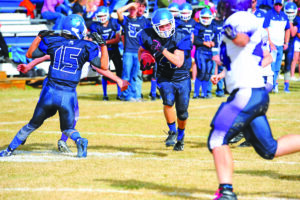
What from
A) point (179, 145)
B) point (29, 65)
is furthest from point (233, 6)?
point (29, 65)

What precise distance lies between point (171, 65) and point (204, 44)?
6611 millimetres

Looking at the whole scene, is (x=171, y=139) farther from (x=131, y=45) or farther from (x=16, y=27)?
(x=16, y=27)

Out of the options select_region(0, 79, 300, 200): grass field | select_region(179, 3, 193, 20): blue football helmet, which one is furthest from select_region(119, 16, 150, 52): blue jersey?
select_region(0, 79, 300, 200): grass field

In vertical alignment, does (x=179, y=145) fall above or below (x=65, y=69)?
below

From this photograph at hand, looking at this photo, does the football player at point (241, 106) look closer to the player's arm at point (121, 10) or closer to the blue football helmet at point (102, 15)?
the player's arm at point (121, 10)

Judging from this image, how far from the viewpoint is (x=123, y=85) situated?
6645 millimetres

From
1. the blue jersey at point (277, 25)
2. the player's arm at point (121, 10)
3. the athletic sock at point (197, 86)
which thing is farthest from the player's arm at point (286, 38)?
the player's arm at point (121, 10)

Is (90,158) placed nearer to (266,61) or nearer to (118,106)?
(266,61)

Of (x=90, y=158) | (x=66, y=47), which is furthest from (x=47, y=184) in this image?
(x=66, y=47)

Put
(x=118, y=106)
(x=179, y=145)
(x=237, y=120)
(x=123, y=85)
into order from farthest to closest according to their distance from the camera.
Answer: (x=118, y=106) < (x=179, y=145) < (x=123, y=85) < (x=237, y=120)

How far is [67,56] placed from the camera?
6.71 meters

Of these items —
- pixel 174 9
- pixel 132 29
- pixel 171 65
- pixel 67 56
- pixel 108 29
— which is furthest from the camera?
pixel 108 29

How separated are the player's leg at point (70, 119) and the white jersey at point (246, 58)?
2.61 meters

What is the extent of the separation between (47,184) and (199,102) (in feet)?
26.4
